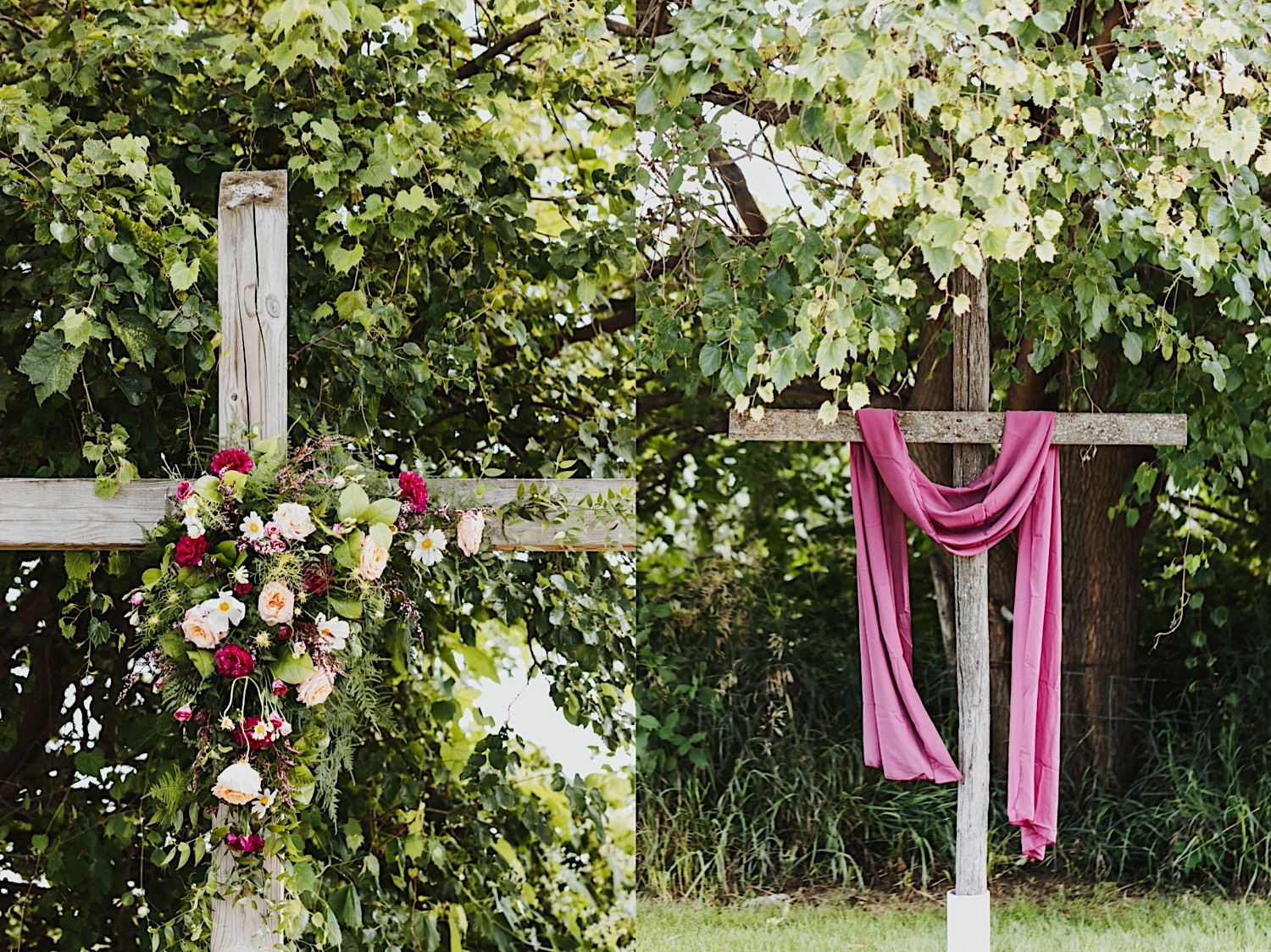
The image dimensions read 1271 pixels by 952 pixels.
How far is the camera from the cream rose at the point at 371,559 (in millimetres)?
1634

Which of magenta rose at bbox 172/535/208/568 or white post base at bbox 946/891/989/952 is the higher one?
magenta rose at bbox 172/535/208/568

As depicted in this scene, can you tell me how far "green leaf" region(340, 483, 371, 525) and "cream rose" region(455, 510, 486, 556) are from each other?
0.14 m

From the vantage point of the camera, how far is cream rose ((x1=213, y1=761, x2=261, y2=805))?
61.1 inches

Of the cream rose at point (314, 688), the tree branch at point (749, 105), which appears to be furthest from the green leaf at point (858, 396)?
Result: the cream rose at point (314, 688)

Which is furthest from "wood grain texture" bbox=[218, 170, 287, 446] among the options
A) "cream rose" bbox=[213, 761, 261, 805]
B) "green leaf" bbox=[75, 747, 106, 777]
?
"green leaf" bbox=[75, 747, 106, 777]

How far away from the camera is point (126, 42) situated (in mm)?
2104

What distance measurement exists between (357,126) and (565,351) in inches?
28.9

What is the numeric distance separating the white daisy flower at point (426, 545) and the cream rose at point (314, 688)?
0.22 metres

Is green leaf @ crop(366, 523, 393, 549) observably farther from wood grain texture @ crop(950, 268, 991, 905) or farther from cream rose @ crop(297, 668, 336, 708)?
wood grain texture @ crop(950, 268, 991, 905)

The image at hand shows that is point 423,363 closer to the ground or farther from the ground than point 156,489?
farther from the ground

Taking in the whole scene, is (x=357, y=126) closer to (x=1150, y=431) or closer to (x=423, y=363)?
(x=423, y=363)

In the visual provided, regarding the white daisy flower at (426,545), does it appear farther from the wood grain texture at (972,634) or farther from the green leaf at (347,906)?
the wood grain texture at (972,634)

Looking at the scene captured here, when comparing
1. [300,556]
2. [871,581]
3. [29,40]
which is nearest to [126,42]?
[29,40]

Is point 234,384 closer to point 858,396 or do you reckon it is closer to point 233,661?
point 233,661
